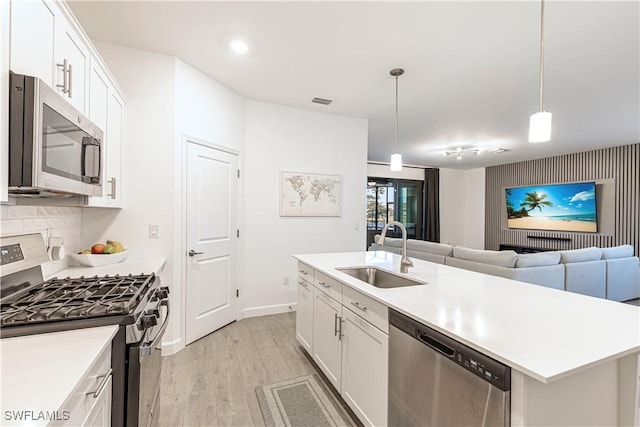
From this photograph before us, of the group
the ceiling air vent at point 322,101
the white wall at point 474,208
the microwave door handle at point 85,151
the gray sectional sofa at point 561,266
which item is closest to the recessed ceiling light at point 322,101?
the ceiling air vent at point 322,101

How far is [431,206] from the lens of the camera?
8.27 metres

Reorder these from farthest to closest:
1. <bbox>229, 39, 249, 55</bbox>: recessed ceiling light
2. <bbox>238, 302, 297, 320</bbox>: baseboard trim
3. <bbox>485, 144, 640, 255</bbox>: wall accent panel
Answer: <bbox>485, 144, 640, 255</bbox>: wall accent panel < <bbox>238, 302, 297, 320</bbox>: baseboard trim < <bbox>229, 39, 249, 55</bbox>: recessed ceiling light

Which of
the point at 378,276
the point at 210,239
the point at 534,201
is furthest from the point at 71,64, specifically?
the point at 534,201

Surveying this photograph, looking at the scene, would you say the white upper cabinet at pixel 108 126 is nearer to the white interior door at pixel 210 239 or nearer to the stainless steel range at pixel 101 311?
the stainless steel range at pixel 101 311

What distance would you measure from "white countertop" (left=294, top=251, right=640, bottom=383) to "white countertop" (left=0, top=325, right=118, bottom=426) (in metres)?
1.19

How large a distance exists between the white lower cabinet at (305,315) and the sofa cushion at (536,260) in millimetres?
2598

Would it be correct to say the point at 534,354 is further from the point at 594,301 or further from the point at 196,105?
the point at 196,105

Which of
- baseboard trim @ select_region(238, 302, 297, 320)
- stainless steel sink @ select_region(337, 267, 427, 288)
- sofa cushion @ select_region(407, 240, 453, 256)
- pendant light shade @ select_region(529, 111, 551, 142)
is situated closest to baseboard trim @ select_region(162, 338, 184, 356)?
baseboard trim @ select_region(238, 302, 297, 320)

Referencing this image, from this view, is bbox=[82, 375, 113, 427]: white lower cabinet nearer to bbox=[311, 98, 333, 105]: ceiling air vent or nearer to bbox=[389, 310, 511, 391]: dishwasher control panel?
bbox=[389, 310, 511, 391]: dishwasher control panel

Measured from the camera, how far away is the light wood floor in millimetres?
1917

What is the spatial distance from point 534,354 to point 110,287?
1.92 metres

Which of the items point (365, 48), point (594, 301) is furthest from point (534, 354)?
point (365, 48)

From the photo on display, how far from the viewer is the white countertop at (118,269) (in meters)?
1.97

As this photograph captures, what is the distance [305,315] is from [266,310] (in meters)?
1.33
